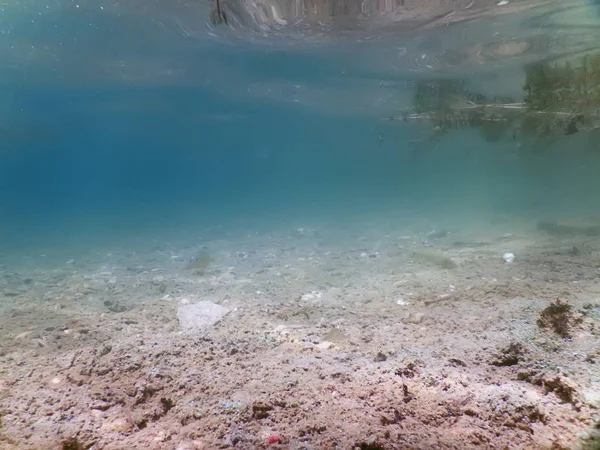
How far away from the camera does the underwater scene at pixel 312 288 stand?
2.49m

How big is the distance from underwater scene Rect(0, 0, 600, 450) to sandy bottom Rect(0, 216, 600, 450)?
24 millimetres

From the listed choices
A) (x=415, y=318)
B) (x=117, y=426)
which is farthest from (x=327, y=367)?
(x=415, y=318)

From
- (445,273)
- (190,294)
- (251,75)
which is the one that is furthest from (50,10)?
(445,273)

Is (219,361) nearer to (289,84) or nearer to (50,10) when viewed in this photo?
(50,10)

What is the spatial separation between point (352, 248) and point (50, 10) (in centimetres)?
1499

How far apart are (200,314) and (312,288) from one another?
9.49 feet

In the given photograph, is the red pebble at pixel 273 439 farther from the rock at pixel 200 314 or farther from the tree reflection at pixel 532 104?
the tree reflection at pixel 532 104

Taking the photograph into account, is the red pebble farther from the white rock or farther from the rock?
the white rock

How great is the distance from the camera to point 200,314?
5.77 m

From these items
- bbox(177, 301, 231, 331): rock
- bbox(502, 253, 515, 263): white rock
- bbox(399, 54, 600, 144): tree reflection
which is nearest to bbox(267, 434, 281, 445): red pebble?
bbox(177, 301, 231, 331): rock

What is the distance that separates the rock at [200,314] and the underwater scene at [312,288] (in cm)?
5

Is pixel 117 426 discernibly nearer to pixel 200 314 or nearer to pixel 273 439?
pixel 273 439

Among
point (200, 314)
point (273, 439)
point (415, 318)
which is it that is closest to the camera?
point (273, 439)

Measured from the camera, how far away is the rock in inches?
206
